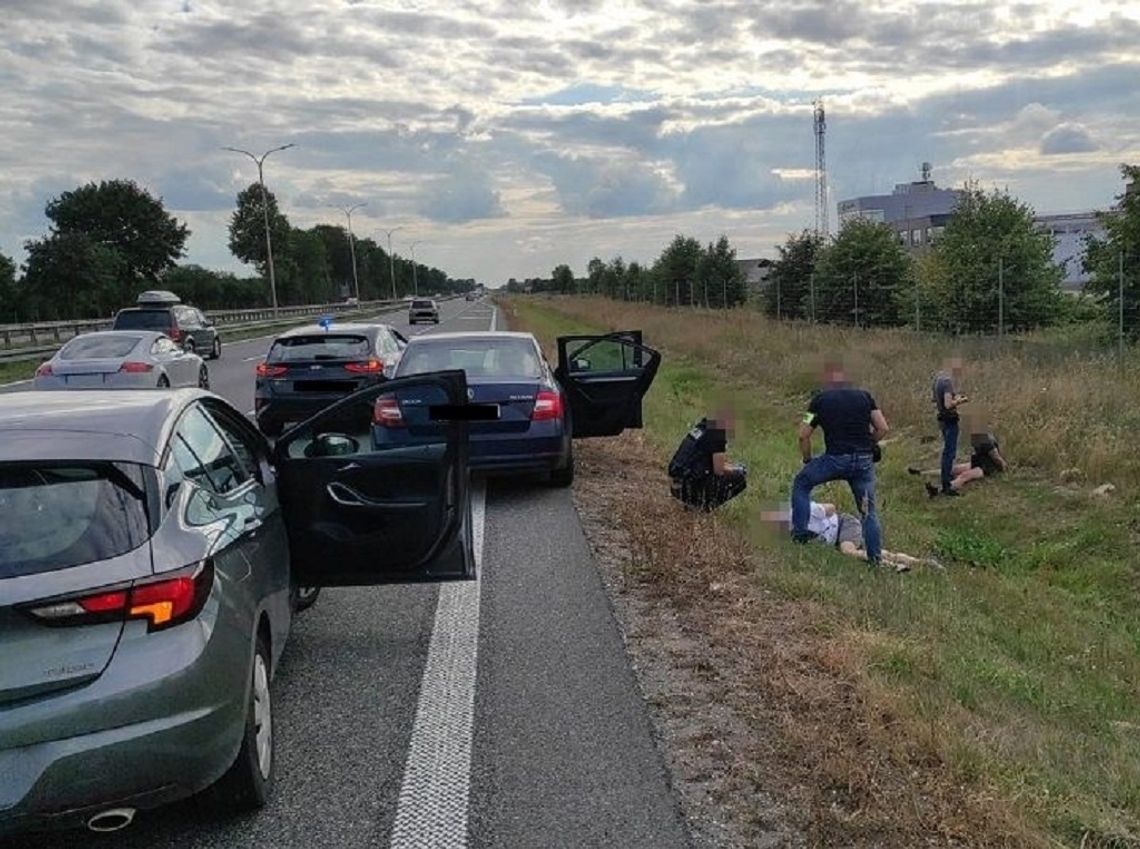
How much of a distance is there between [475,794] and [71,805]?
1354mm

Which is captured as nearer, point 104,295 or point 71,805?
point 71,805

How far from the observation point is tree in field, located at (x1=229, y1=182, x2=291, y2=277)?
10800cm

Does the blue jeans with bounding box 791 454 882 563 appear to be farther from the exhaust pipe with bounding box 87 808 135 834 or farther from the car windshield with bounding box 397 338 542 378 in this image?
the exhaust pipe with bounding box 87 808 135 834

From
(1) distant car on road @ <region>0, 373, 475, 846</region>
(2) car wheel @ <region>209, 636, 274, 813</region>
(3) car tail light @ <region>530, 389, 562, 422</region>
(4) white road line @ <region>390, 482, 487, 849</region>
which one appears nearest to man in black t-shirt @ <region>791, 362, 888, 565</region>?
(3) car tail light @ <region>530, 389, 562, 422</region>

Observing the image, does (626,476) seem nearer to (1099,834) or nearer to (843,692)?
(843,692)

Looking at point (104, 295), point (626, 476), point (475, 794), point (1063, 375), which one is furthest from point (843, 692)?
point (104, 295)

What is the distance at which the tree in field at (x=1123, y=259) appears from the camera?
17.4 metres

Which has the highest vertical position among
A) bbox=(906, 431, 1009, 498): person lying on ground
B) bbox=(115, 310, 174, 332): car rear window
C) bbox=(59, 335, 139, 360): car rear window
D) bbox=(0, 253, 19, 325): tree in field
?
bbox=(0, 253, 19, 325): tree in field

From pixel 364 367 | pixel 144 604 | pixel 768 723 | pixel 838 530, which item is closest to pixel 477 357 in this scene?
pixel 838 530

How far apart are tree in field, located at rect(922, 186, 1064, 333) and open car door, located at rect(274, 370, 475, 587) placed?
19662 mm

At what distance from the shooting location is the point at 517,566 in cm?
714

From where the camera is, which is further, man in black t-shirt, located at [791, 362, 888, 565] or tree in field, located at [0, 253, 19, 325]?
tree in field, located at [0, 253, 19, 325]

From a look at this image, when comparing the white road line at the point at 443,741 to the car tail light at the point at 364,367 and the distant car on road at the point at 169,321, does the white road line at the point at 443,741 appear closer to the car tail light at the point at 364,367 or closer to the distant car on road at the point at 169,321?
the car tail light at the point at 364,367

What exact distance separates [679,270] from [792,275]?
72.2ft
